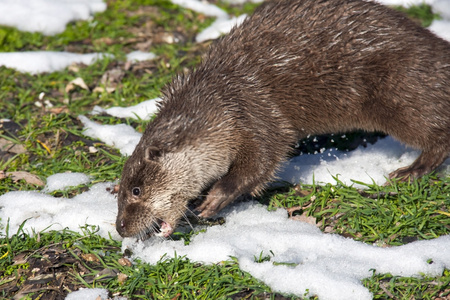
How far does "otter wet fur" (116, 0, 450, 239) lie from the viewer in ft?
12.2

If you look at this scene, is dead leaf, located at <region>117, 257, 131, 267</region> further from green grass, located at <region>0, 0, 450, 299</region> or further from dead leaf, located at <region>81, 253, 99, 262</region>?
dead leaf, located at <region>81, 253, 99, 262</region>

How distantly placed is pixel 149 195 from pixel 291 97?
4.00 ft

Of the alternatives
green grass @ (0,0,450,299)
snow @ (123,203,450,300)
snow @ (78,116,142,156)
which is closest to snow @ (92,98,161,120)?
green grass @ (0,0,450,299)

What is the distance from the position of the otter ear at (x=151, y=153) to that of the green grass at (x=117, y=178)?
1.83 ft

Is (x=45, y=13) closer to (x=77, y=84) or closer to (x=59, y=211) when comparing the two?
(x=77, y=84)

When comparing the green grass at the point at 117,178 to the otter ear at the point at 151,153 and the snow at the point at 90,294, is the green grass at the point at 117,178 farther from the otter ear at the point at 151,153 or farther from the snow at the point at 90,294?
the otter ear at the point at 151,153

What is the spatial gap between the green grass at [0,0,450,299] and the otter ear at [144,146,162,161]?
56 centimetres

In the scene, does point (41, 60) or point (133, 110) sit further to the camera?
point (41, 60)

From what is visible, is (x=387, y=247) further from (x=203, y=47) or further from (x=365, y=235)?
(x=203, y=47)

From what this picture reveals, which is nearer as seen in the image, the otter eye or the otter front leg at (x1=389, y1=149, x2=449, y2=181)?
the otter eye

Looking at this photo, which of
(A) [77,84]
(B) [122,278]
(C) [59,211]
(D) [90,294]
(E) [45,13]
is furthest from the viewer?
(E) [45,13]

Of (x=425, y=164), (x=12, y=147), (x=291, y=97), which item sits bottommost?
(x=12, y=147)

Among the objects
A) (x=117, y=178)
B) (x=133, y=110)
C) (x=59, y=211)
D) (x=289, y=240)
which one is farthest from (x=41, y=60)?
(x=289, y=240)

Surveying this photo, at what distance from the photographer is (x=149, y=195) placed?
3.54m
